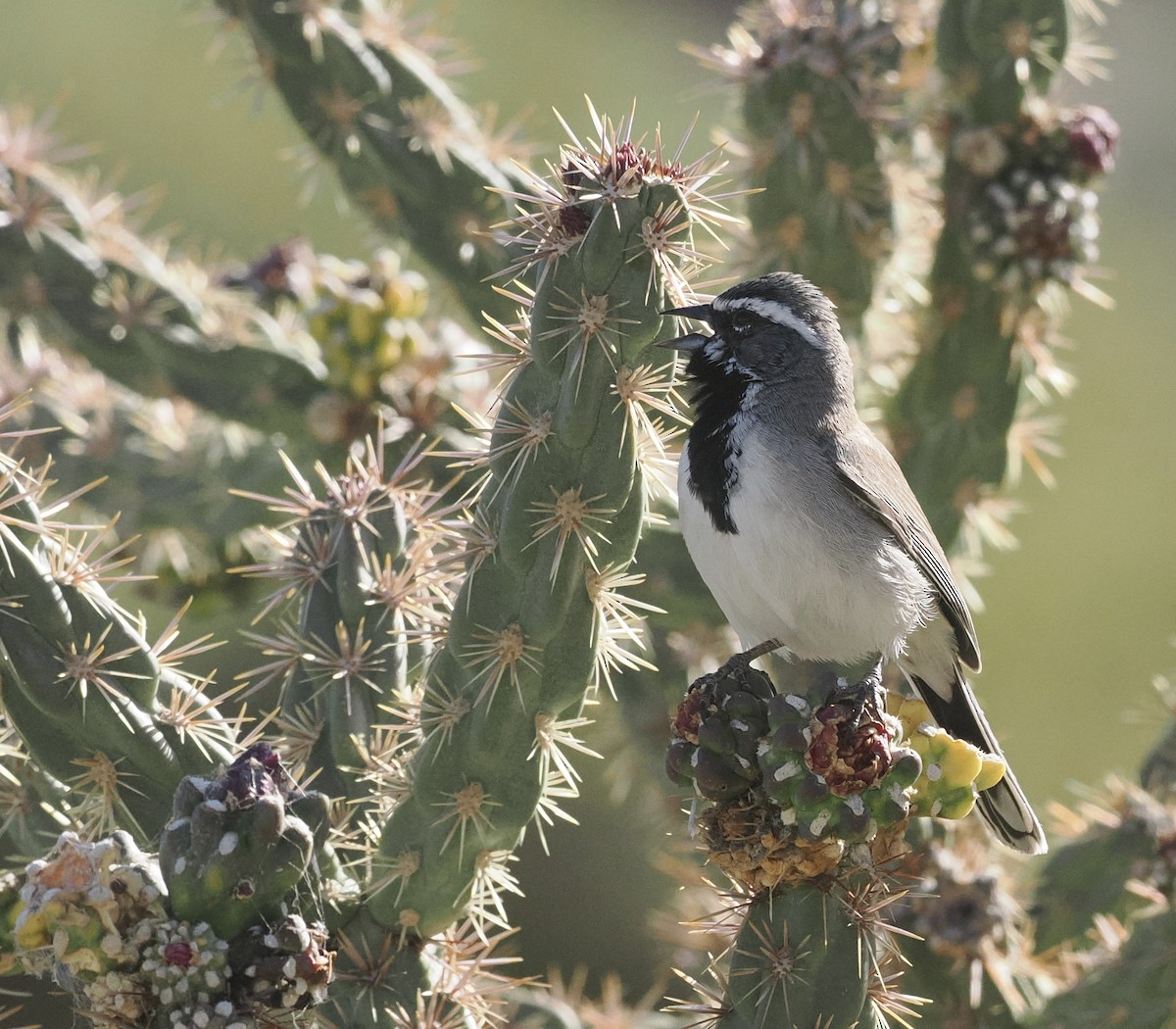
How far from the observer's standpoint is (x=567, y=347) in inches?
105

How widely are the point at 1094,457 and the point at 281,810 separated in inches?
398

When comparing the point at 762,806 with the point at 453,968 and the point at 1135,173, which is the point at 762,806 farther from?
the point at 1135,173

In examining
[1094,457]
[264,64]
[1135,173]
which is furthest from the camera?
[1135,173]

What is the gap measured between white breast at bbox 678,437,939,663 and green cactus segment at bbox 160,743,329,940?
3.91ft

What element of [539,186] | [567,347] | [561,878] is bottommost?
[561,878]

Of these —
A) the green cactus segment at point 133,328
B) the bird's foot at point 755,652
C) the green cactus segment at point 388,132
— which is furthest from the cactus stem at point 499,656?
the green cactus segment at point 133,328

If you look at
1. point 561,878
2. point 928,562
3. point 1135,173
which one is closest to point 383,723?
point 928,562

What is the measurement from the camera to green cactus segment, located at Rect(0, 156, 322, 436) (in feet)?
15.6

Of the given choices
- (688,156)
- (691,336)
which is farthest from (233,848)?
(688,156)

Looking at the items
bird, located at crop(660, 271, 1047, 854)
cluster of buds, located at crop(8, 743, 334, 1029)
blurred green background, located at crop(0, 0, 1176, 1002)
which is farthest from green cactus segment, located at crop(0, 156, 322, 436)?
blurred green background, located at crop(0, 0, 1176, 1002)

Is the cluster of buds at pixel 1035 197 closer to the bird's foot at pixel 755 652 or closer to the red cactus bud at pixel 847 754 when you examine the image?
the bird's foot at pixel 755 652

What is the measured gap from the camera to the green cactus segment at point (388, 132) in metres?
4.39

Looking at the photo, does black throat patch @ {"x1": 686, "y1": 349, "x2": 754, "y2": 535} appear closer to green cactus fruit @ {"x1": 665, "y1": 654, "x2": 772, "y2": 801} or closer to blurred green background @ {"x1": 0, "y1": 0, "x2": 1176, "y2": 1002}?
green cactus fruit @ {"x1": 665, "y1": 654, "x2": 772, "y2": 801}

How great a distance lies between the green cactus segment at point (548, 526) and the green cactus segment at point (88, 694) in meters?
0.45
